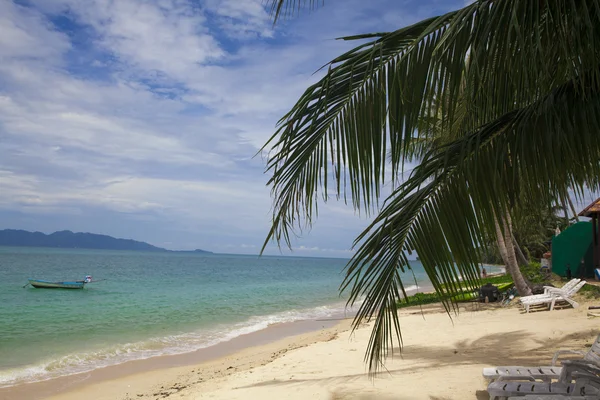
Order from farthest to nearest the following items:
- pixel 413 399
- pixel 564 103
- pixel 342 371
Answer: pixel 342 371
pixel 413 399
pixel 564 103

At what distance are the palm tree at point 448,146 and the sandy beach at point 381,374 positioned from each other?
10.2ft

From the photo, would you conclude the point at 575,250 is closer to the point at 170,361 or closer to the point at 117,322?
the point at 170,361

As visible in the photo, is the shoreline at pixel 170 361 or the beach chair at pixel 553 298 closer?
the shoreline at pixel 170 361

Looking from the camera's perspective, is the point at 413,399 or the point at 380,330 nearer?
the point at 380,330

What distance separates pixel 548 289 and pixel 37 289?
97.6 ft

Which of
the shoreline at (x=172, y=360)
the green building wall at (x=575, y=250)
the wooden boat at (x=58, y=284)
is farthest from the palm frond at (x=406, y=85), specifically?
the wooden boat at (x=58, y=284)

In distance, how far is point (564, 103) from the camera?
7.83 ft

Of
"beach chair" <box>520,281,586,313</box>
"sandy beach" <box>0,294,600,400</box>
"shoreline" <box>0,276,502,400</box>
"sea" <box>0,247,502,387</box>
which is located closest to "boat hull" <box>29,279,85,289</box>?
"sea" <box>0,247,502,387</box>

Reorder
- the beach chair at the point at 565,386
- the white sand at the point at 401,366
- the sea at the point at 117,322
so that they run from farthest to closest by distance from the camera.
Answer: the sea at the point at 117,322, the white sand at the point at 401,366, the beach chair at the point at 565,386

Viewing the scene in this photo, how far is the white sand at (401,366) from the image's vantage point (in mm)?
5582

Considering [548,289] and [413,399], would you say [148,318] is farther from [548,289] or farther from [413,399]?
[413,399]

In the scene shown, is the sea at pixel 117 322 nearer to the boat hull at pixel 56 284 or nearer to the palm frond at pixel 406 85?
the boat hull at pixel 56 284

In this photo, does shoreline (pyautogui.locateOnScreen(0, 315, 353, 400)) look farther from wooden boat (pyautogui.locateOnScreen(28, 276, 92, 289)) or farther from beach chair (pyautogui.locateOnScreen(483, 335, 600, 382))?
wooden boat (pyautogui.locateOnScreen(28, 276, 92, 289))

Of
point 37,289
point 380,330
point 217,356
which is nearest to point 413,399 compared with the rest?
point 380,330
